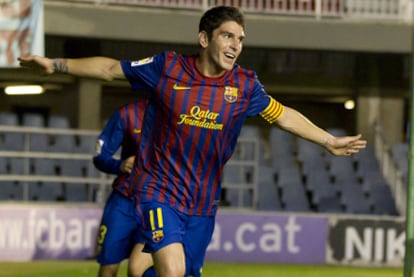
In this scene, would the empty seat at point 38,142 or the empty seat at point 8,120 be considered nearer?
the empty seat at point 38,142

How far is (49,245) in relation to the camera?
17656 mm

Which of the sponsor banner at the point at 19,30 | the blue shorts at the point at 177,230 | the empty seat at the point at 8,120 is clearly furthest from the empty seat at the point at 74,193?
the blue shorts at the point at 177,230

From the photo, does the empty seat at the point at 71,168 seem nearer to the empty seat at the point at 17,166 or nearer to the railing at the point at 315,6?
the empty seat at the point at 17,166

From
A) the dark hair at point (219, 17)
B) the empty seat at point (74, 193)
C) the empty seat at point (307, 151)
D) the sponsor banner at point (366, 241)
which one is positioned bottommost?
the sponsor banner at point (366, 241)

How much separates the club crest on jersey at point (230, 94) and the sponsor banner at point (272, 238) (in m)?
10.4

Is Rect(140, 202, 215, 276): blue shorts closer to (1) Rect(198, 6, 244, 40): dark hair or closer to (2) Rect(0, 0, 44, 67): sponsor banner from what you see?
(1) Rect(198, 6, 244, 40): dark hair

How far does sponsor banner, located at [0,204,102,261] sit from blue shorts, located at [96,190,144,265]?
792 cm

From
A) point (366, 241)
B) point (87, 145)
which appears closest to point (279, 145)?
point (87, 145)

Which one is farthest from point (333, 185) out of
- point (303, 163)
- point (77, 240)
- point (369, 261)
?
point (77, 240)

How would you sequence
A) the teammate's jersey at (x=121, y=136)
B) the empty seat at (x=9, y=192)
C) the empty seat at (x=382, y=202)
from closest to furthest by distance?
the teammate's jersey at (x=121, y=136) < the empty seat at (x=9, y=192) < the empty seat at (x=382, y=202)

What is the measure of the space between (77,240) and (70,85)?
223 inches

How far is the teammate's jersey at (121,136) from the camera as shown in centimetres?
1005

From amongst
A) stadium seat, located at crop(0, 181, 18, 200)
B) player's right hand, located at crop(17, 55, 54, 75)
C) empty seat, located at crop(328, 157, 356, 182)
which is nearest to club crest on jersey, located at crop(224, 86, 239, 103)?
player's right hand, located at crop(17, 55, 54, 75)

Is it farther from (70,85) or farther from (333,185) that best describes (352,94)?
(70,85)
